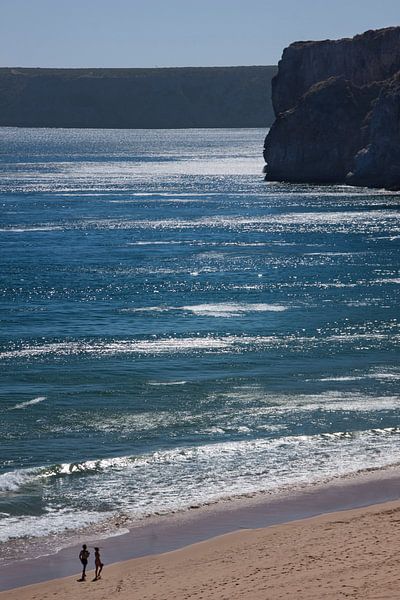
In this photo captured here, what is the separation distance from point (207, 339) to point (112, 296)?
50.2 ft

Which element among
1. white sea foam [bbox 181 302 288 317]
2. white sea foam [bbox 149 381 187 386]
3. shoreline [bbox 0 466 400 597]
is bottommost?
shoreline [bbox 0 466 400 597]

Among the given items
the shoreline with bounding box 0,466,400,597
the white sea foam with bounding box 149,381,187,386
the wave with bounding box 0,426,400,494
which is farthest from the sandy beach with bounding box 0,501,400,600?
the white sea foam with bounding box 149,381,187,386

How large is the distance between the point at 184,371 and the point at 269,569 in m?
23.4

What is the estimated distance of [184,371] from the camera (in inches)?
2068

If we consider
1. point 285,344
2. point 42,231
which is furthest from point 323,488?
point 42,231

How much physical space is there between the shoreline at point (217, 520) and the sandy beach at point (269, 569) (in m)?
0.65

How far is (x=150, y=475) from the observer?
128 feet

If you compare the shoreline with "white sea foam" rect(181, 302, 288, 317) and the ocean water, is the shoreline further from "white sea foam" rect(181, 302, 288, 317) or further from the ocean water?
"white sea foam" rect(181, 302, 288, 317)

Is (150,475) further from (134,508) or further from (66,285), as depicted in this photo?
(66,285)

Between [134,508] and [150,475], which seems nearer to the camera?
[134,508]

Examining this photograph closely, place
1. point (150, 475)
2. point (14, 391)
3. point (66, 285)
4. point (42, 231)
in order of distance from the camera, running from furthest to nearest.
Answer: point (42, 231), point (66, 285), point (14, 391), point (150, 475)

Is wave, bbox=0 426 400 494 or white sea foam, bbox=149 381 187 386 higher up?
white sea foam, bbox=149 381 187 386

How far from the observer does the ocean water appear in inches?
1517

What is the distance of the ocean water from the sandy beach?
3542 mm
